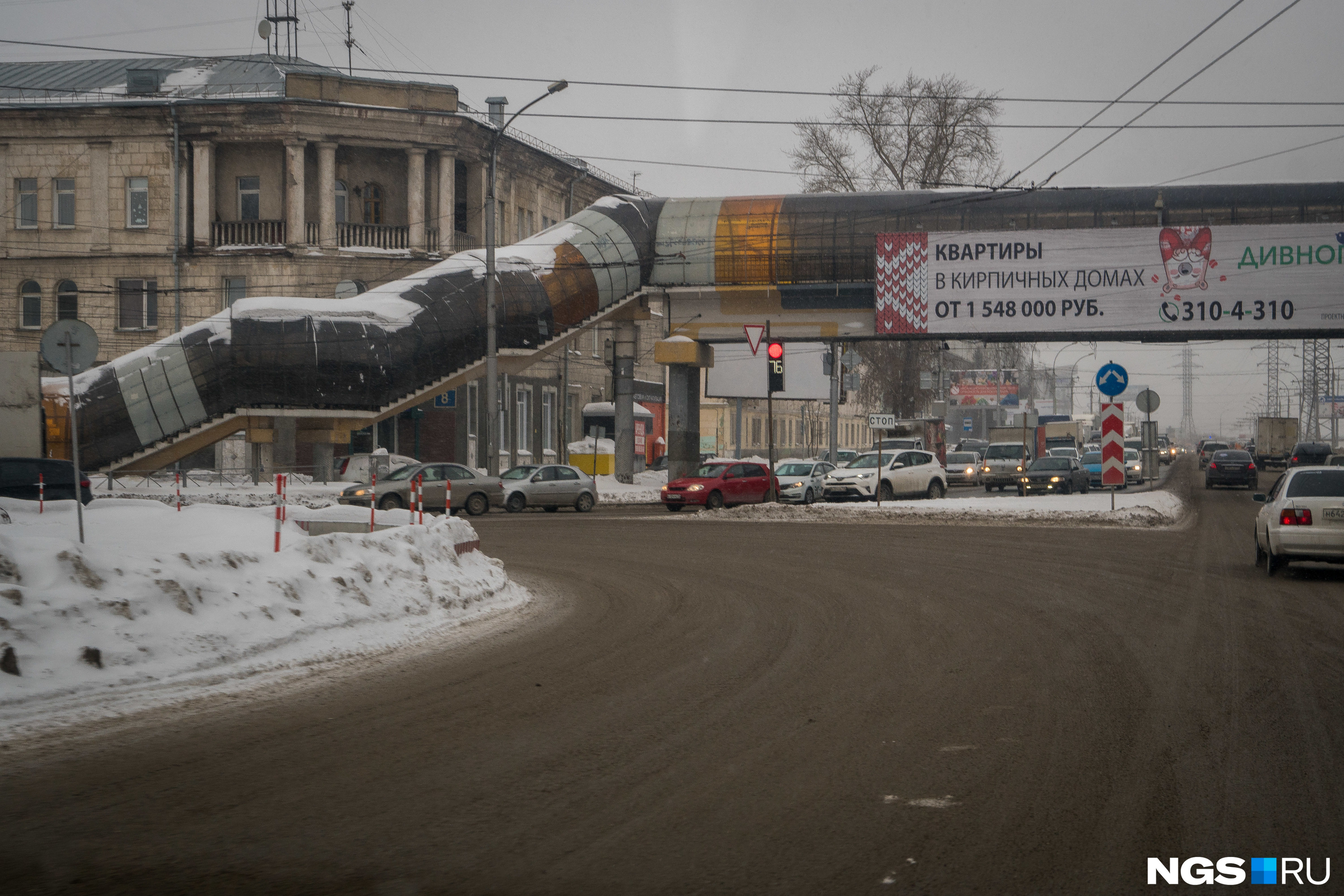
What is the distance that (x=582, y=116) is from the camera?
27906mm

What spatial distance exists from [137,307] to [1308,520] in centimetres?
4379

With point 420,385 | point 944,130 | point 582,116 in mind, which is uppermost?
point 944,130

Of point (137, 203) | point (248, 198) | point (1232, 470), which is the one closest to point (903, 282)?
point (1232, 470)

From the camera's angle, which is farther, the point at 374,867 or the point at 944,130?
the point at 944,130

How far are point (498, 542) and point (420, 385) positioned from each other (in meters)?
14.7

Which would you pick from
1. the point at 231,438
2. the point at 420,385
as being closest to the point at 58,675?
the point at 420,385

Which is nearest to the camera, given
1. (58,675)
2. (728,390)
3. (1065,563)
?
(58,675)

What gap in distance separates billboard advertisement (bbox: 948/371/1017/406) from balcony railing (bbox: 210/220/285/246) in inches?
3357

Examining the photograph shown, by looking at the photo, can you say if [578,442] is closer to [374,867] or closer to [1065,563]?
[1065,563]

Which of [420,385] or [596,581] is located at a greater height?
[420,385]

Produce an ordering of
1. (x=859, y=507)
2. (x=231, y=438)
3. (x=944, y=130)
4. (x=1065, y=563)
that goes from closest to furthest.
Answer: (x=1065, y=563) < (x=859, y=507) < (x=231, y=438) < (x=944, y=130)

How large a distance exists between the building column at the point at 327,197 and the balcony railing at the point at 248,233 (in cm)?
163

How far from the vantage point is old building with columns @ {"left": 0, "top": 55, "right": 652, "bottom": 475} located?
44781mm

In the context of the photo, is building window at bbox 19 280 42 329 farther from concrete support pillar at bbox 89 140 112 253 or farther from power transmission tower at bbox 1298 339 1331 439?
power transmission tower at bbox 1298 339 1331 439
